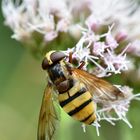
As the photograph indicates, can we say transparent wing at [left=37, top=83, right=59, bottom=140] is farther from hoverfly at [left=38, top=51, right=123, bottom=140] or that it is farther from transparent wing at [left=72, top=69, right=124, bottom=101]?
transparent wing at [left=72, top=69, right=124, bottom=101]

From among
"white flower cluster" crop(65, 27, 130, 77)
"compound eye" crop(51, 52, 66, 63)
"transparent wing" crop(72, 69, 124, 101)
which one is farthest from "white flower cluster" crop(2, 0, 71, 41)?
"transparent wing" crop(72, 69, 124, 101)

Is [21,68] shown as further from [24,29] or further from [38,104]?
[24,29]

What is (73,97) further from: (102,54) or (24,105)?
(24,105)

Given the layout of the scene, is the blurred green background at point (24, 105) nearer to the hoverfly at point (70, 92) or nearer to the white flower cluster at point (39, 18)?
the hoverfly at point (70, 92)

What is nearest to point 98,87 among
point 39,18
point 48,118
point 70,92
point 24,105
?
point 70,92

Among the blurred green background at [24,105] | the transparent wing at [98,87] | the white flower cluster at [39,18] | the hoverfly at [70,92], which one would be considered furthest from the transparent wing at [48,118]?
the white flower cluster at [39,18]

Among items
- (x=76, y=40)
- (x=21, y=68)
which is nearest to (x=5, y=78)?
(x=21, y=68)
